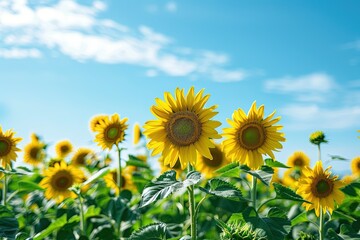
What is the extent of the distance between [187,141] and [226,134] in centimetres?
44

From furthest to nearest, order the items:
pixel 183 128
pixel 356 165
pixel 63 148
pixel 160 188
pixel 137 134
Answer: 1. pixel 63 148
2. pixel 137 134
3. pixel 356 165
4. pixel 183 128
5. pixel 160 188

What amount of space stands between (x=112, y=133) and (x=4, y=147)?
3.21 feet

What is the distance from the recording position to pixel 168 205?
5.59 metres

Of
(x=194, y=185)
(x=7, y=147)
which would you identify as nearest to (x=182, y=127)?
(x=194, y=185)

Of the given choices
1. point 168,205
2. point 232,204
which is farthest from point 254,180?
point 168,205

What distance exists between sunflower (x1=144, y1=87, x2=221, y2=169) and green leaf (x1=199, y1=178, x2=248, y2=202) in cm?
28

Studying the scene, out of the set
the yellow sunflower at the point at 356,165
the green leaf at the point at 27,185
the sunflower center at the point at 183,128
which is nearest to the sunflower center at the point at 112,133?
the green leaf at the point at 27,185

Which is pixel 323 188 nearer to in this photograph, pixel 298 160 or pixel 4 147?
pixel 4 147

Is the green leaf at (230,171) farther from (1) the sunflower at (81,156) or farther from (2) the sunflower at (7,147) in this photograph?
(1) the sunflower at (81,156)

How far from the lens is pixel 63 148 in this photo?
7781 mm

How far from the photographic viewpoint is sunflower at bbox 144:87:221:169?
3.02 metres

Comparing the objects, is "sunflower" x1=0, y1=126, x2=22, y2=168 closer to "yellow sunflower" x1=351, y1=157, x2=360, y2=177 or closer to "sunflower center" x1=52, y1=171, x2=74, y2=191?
"sunflower center" x1=52, y1=171, x2=74, y2=191

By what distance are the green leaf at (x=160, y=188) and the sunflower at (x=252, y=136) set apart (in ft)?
2.62

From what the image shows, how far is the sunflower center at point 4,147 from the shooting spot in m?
4.40
